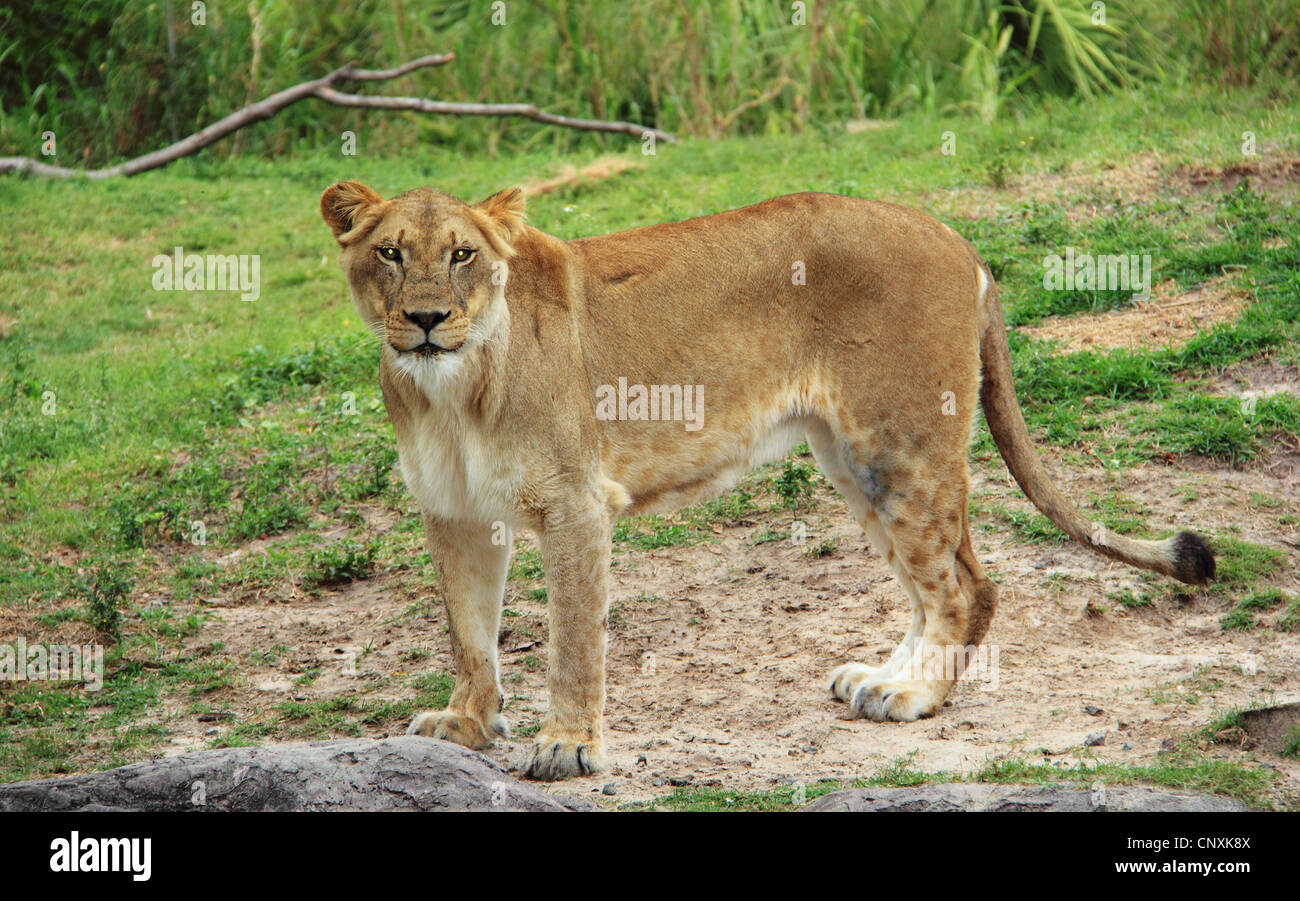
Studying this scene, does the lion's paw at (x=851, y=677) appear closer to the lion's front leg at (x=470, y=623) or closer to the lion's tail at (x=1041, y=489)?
the lion's tail at (x=1041, y=489)

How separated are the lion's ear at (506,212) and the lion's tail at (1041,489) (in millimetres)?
1968

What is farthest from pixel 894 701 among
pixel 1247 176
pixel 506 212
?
pixel 1247 176

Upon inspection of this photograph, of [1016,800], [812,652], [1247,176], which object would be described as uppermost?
[1247,176]

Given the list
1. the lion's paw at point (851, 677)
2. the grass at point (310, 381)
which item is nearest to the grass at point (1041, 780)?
the lion's paw at point (851, 677)

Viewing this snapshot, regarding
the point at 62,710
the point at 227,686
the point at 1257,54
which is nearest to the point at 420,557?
the point at 227,686

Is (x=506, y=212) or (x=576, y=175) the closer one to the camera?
(x=506, y=212)

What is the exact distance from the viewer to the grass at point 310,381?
6691mm

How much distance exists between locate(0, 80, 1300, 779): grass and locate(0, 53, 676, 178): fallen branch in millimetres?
397

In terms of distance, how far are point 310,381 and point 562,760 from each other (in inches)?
197

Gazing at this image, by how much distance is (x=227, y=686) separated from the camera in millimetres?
6141

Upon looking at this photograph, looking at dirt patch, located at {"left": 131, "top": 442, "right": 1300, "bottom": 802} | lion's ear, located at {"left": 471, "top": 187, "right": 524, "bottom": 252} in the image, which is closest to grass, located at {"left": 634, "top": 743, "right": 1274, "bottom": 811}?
dirt patch, located at {"left": 131, "top": 442, "right": 1300, "bottom": 802}

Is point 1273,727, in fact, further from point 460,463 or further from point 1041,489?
point 460,463

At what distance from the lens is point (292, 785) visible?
4070 mm

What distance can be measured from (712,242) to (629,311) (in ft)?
1.48
